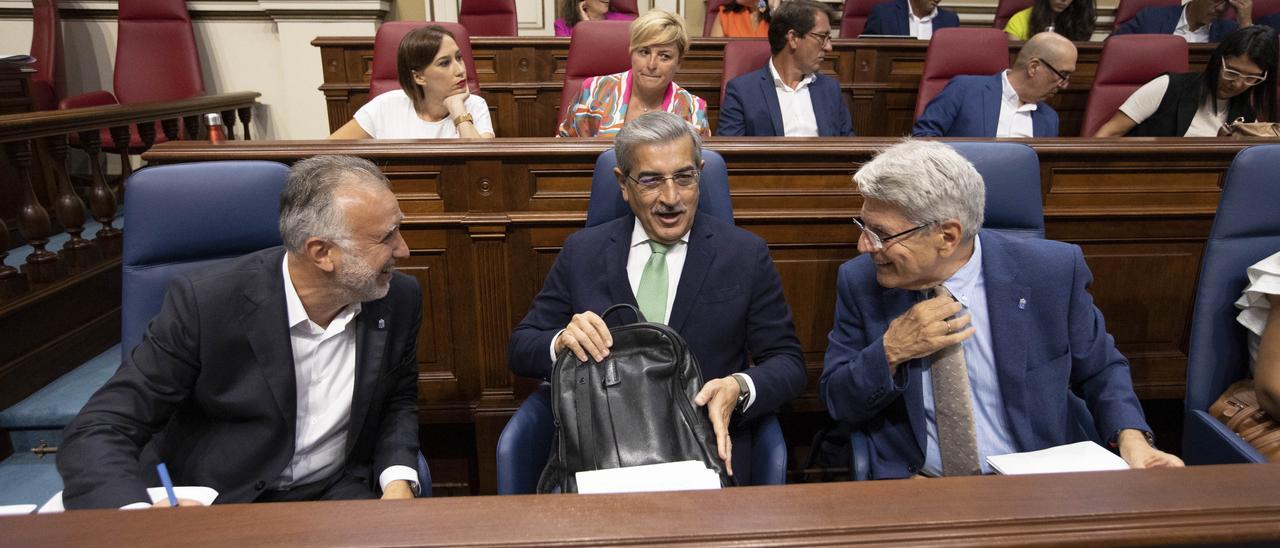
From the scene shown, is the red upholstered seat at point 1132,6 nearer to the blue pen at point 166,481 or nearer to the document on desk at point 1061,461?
the document on desk at point 1061,461

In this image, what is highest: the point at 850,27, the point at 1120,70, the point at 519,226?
the point at 850,27

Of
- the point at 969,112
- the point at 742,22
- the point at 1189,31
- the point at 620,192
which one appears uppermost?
the point at 742,22

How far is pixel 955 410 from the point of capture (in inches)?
52.2

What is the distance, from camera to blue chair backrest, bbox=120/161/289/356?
137cm

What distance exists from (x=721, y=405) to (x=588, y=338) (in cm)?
26

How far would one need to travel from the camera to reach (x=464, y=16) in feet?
15.2

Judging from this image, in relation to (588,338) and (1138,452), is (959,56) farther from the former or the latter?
(588,338)

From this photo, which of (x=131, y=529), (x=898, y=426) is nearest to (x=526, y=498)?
(x=131, y=529)

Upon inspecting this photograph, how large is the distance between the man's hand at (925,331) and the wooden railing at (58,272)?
228 cm

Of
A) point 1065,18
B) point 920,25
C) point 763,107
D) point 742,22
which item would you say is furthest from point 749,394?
point 1065,18

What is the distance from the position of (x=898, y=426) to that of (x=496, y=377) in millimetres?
1005

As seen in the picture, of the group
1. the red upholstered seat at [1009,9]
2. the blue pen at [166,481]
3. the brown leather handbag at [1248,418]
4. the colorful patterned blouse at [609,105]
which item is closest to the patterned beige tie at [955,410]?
the brown leather handbag at [1248,418]

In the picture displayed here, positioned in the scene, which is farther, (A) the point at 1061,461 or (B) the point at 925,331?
(B) the point at 925,331

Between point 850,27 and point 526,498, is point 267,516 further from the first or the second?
point 850,27
